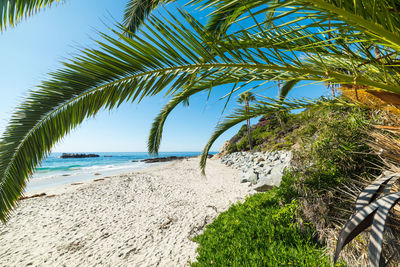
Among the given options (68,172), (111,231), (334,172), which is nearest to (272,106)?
(334,172)

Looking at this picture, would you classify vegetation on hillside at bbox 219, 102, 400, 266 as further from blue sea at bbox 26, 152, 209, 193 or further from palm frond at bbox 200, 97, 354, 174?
blue sea at bbox 26, 152, 209, 193

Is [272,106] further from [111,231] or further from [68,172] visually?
[68,172]

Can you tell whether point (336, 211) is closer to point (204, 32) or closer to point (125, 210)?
point (204, 32)

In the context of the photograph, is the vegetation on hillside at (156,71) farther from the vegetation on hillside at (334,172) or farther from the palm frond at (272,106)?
the vegetation on hillside at (334,172)

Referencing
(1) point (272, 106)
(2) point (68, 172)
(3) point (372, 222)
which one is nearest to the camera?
(3) point (372, 222)

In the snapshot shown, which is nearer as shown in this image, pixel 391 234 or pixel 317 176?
pixel 391 234

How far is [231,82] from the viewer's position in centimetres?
187

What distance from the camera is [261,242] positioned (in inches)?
94.5

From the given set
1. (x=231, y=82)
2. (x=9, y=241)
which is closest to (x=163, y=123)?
(x=231, y=82)

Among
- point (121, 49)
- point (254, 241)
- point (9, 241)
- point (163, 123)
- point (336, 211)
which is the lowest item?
point (9, 241)

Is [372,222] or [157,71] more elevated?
[157,71]

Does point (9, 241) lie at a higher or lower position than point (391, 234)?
lower

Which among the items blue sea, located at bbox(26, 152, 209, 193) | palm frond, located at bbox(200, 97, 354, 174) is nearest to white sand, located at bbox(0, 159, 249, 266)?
blue sea, located at bbox(26, 152, 209, 193)

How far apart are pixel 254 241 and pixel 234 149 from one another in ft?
78.3
